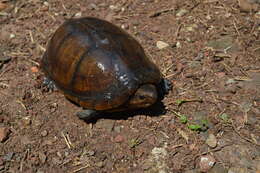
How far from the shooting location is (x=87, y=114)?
368 cm

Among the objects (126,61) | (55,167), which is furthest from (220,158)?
(55,167)

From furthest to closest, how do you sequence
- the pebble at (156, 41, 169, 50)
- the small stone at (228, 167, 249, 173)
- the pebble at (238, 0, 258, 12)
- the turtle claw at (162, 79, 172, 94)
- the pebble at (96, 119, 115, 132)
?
1. the pebble at (238, 0, 258, 12)
2. the pebble at (156, 41, 169, 50)
3. the turtle claw at (162, 79, 172, 94)
4. the pebble at (96, 119, 115, 132)
5. the small stone at (228, 167, 249, 173)

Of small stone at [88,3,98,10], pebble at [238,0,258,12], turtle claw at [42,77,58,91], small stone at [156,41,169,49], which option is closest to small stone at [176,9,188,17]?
small stone at [156,41,169,49]

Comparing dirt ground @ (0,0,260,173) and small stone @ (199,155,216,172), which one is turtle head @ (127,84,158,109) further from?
small stone @ (199,155,216,172)

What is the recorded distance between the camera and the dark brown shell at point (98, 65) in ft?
11.4

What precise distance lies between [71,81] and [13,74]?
0.98 metres

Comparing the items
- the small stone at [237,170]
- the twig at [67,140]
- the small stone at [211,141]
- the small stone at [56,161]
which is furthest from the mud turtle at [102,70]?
the small stone at [237,170]

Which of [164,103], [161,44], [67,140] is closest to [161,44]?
[161,44]

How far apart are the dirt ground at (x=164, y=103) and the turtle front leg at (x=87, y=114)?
0.30ft

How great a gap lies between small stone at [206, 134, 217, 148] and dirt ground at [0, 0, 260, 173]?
0.01 metres

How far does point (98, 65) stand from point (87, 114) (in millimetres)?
531

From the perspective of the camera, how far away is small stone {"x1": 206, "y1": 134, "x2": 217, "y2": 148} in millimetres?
3488

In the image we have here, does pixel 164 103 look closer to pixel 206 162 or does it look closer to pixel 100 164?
pixel 206 162

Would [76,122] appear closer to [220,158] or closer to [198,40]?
[220,158]
